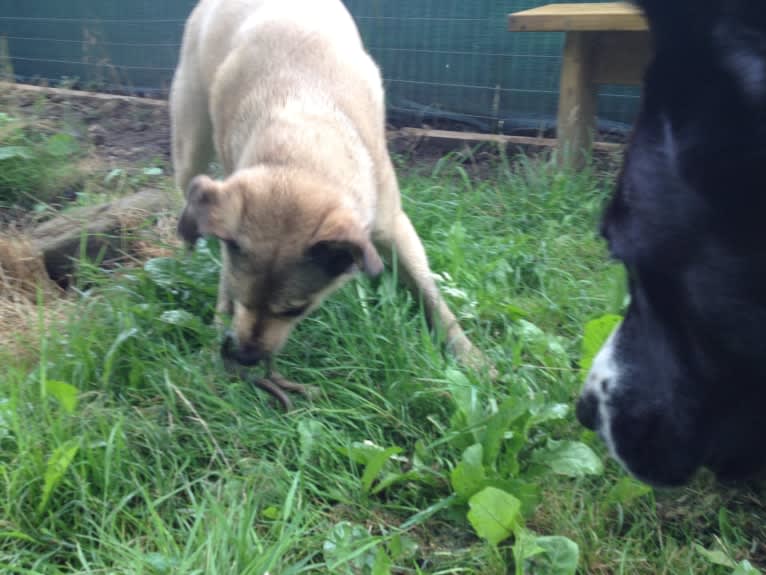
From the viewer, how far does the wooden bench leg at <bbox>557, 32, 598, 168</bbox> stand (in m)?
4.05

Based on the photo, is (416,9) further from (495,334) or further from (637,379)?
(637,379)

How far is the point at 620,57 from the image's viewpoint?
4082 mm

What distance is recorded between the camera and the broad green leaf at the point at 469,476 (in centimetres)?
187

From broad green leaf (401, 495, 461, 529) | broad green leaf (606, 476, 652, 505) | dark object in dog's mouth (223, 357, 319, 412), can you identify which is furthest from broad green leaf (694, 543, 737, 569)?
dark object in dog's mouth (223, 357, 319, 412)

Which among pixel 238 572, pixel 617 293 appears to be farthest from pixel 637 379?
pixel 617 293

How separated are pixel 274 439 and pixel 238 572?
0.54 meters

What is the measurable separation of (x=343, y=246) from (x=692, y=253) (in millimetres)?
1148

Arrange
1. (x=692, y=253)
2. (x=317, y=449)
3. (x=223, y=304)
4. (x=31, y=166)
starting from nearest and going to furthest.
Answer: (x=692, y=253) < (x=317, y=449) < (x=223, y=304) < (x=31, y=166)

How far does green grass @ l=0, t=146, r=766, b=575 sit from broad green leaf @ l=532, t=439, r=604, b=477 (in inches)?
0.8

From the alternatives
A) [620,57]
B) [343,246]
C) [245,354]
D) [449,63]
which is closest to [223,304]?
[245,354]

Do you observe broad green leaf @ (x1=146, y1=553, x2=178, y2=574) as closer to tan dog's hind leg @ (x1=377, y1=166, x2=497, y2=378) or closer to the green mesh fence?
tan dog's hind leg @ (x1=377, y1=166, x2=497, y2=378)

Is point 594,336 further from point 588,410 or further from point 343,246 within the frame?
point 343,246

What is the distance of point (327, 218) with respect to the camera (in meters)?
2.25

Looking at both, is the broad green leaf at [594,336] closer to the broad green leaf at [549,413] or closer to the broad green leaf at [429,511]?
the broad green leaf at [549,413]
